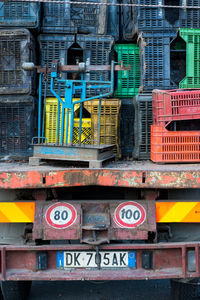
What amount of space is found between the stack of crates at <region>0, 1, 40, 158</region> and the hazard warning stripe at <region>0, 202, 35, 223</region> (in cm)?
172

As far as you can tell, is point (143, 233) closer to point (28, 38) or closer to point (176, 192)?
point (176, 192)

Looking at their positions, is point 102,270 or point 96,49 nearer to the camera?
point 102,270

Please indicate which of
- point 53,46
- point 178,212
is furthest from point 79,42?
point 178,212

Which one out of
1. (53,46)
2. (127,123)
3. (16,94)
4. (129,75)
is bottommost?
(127,123)

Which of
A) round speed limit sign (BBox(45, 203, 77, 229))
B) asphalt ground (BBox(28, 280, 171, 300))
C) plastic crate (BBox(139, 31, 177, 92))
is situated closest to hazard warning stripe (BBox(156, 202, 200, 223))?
round speed limit sign (BBox(45, 203, 77, 229))

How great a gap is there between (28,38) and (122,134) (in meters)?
1.98

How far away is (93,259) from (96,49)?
10.7 ft

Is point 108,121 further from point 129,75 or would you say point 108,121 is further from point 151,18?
point 151,18

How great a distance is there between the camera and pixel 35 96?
4.71m

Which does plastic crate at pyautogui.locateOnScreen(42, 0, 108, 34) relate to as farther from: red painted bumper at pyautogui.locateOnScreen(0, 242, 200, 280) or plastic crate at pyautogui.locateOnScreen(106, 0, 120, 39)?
red painted bumper at pyautogui.locateOnScreen(0, 242, 200, 280)

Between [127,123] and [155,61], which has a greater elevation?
[155,61]

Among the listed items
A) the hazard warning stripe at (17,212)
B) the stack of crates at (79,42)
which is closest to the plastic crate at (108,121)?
the stack of crates at (79,42)

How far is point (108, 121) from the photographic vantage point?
457 cm

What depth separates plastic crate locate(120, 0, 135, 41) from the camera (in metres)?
5.07
